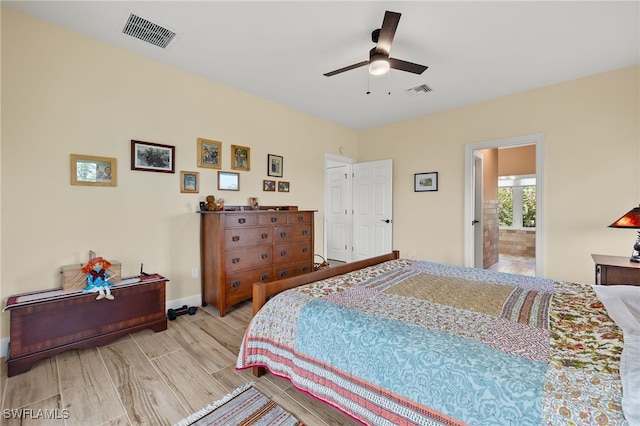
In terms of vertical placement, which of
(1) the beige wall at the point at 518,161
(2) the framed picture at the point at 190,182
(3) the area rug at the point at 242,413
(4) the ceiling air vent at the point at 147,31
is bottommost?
(3) the area rug at the point at 242,413

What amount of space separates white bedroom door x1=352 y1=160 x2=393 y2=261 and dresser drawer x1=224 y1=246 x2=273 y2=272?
7.83ft

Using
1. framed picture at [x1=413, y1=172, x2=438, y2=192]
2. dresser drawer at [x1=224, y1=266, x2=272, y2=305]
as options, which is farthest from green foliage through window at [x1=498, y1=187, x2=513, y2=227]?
dresser drawer at [x1=224, y1=266, x2=272, y2=305]

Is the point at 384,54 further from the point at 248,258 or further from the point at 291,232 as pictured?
the point at 248,258

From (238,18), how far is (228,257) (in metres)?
2.17

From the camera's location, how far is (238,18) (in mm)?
2271

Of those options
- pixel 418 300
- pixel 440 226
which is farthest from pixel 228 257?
pixel 440 226

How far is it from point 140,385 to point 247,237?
1.61 m

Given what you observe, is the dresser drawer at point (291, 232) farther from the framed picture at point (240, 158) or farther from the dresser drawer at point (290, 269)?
the framed picture at point (240, 158)

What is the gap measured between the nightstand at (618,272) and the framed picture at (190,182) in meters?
4.04

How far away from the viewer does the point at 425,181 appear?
15.1 feet

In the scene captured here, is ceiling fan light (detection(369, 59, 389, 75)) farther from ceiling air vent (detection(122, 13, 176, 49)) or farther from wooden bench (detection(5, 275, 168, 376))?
wooden bench (detection(5, 275, 168, 376))

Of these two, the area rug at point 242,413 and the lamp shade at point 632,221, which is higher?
the lamp shade at point 632,221

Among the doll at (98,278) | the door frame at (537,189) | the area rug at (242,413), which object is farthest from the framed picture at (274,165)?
the area rug at (242,413)

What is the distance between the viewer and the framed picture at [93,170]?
A: 2.46 m
